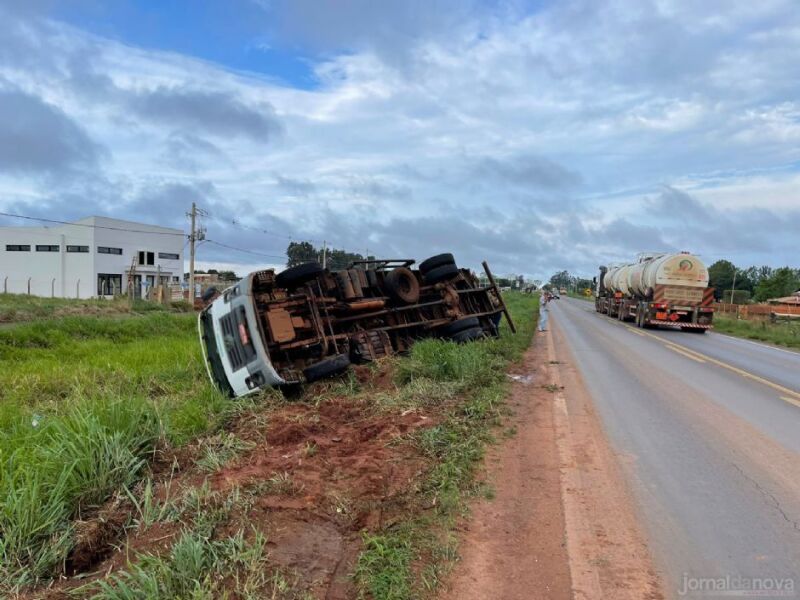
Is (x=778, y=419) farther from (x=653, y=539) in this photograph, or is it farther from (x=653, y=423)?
(x=653, y=539)

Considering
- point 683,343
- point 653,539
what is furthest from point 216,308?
point 683,343

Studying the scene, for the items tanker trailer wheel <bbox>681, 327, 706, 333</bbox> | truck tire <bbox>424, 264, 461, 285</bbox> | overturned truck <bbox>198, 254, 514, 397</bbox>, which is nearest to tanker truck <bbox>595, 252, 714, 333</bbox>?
tanker trailer wheel <bbox>681, 327, 706, 333</bbox>

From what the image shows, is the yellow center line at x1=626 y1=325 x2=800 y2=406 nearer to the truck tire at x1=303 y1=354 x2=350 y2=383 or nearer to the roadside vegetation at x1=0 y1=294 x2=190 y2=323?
the truck tire at x1=303 y1=354 x2=350 y2=383

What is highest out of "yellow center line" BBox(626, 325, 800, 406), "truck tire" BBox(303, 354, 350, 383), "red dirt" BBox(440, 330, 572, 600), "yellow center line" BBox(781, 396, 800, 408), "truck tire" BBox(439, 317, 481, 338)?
"truck tire" BBox(439, 317, 481, 338)

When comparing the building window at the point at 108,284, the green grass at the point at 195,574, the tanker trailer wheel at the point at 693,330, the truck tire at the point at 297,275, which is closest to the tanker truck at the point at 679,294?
the tanker trailer wheel at the point at 693,330

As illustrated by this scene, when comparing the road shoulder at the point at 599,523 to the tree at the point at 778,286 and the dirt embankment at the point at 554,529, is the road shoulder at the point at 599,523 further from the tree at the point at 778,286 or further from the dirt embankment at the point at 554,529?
the tree at the point at 778,286

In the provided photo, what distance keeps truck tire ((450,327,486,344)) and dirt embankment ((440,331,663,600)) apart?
17.3 feet

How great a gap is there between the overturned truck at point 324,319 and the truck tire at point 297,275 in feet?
0.05

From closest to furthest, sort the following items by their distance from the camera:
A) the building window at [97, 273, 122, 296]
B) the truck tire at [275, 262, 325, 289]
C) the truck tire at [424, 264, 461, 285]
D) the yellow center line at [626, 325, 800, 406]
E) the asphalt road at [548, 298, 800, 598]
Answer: the asphalt road at [548, 298, 800, 598] → the yellow center line at [626, 325, 800, 406] → the truck tire at [275, 262, 325, 289] → the truck tire at [424, 264, 461, 285] → the building window at [97, 273, 122, 296]

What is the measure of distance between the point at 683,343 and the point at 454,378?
40.6 feet

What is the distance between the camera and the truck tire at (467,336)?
11.8m

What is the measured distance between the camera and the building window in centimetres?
5749

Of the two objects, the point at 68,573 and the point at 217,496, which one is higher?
the point at 217,496

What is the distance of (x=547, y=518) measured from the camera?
4.03m
